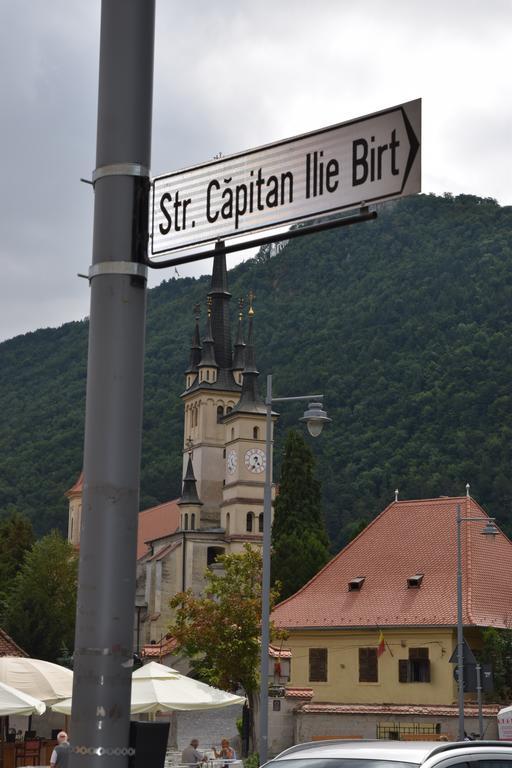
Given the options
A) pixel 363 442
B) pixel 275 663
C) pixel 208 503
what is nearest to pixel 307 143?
pixel 275 663

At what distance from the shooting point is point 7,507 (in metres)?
138

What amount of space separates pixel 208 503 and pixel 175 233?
10952 cm

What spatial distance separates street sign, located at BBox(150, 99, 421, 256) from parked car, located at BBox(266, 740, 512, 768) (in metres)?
3.37

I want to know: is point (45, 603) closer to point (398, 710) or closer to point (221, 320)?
point (398, 710)

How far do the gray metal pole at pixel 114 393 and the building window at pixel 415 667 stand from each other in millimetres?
47378

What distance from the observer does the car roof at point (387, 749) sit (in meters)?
6.72

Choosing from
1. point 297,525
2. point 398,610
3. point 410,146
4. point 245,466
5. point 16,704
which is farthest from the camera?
point 245,466

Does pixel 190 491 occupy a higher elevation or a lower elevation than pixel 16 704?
higher

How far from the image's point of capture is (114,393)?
423 cm

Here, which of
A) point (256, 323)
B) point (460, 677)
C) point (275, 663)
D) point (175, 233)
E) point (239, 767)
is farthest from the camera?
point (256, 323)

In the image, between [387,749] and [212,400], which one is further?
[212,400]

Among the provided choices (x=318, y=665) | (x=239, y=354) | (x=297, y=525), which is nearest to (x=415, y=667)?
(x=318, y=665)

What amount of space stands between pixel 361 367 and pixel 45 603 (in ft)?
239

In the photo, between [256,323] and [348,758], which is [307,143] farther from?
[256,323]
